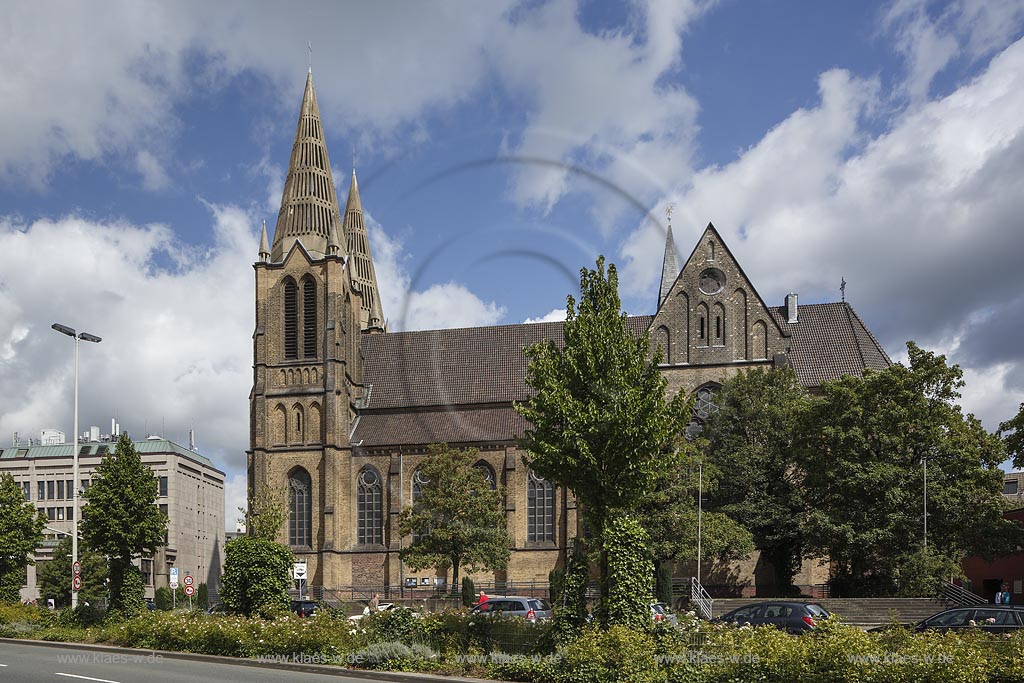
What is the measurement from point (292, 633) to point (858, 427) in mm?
32458

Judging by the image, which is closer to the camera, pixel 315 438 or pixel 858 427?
pixel 858 427

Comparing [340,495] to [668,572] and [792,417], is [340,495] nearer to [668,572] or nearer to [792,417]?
[668,572]

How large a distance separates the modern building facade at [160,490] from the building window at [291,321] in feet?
95.5

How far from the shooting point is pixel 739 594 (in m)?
58.7

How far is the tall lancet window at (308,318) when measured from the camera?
232ft

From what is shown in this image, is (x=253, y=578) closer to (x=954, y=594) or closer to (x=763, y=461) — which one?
(x=954, y=594)

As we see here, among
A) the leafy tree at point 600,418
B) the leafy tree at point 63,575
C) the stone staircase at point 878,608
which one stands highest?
the leafy tree at point 600,418

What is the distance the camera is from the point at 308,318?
71.1 meters

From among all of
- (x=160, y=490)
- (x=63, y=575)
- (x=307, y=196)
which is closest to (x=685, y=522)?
(x=307, y=196)

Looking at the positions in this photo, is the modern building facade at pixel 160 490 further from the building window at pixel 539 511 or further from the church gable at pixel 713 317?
the church gable at pixel 713 317

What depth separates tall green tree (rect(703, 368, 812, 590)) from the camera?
174 ft

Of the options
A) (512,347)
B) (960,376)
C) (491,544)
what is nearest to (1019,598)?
(960,376)

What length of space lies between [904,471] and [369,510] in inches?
1489

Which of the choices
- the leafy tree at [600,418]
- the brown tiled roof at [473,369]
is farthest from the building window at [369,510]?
the leafy tree at [600,418]
